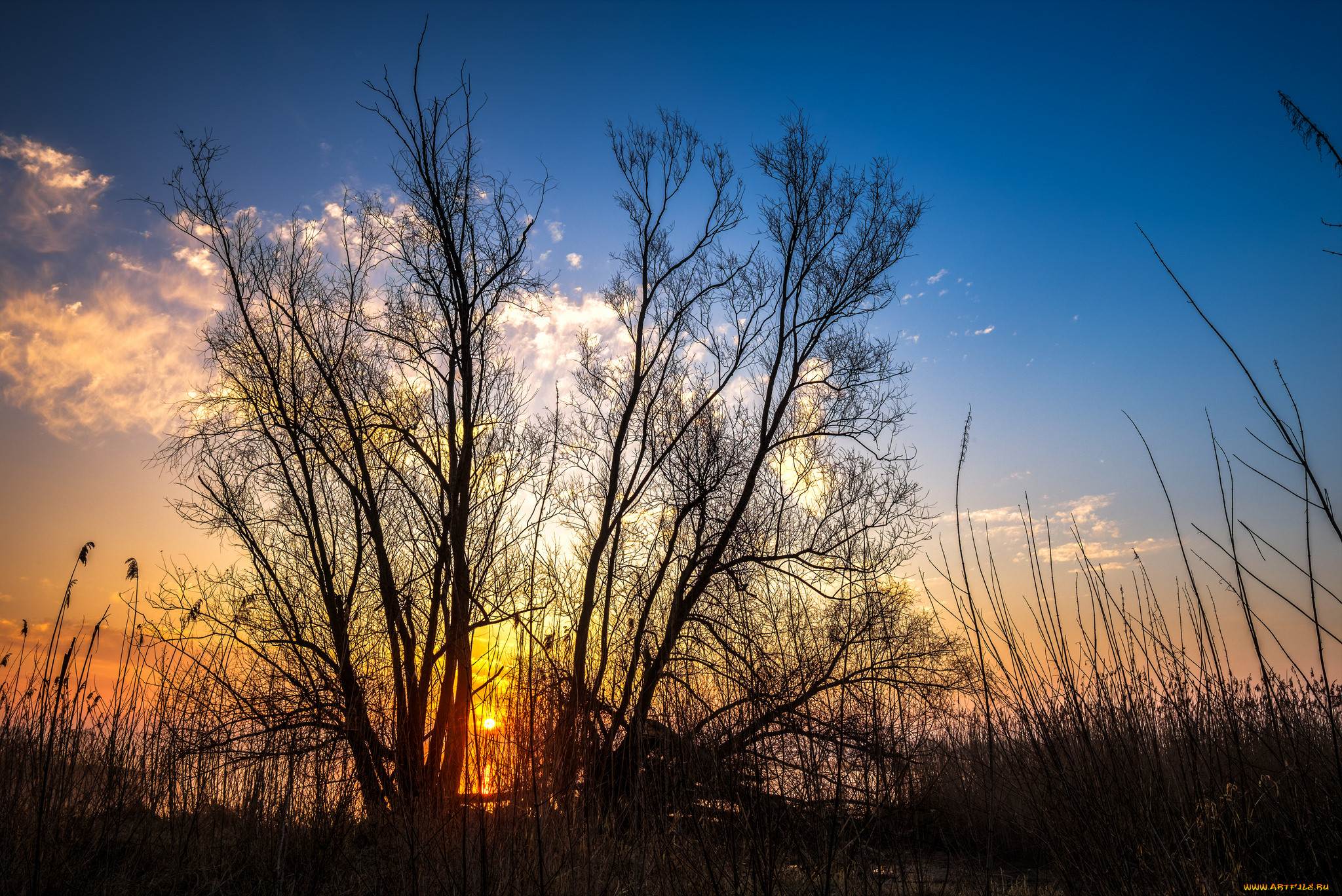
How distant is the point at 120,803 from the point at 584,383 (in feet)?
32.4

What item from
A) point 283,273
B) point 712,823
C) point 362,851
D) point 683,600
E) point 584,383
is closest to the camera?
point 712,823

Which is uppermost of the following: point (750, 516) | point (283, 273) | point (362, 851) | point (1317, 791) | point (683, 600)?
point (283, 273)

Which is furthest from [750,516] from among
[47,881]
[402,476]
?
[47,881]

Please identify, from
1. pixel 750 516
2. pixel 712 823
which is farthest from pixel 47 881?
pixel 750 516

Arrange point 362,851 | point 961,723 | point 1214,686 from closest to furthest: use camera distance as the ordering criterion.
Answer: point 1214,686
point 961,723
point 362,851

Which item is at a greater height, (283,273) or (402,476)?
(283,273)

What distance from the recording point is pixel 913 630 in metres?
11.4

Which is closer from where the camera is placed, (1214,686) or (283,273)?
(1214,686)

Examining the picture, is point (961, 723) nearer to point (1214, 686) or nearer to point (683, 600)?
point (1214, 686)

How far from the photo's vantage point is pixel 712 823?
599 centimetres

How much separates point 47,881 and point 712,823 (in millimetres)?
5459

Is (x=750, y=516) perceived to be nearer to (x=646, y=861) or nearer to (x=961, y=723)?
(x=961, y=723)

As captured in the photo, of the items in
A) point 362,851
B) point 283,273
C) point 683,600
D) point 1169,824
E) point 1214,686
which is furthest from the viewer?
point 683,600

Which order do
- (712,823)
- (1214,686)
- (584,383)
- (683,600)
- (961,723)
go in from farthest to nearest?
(584,383)
(683,600)
(961,723)
(712,823)
(1214,686)
